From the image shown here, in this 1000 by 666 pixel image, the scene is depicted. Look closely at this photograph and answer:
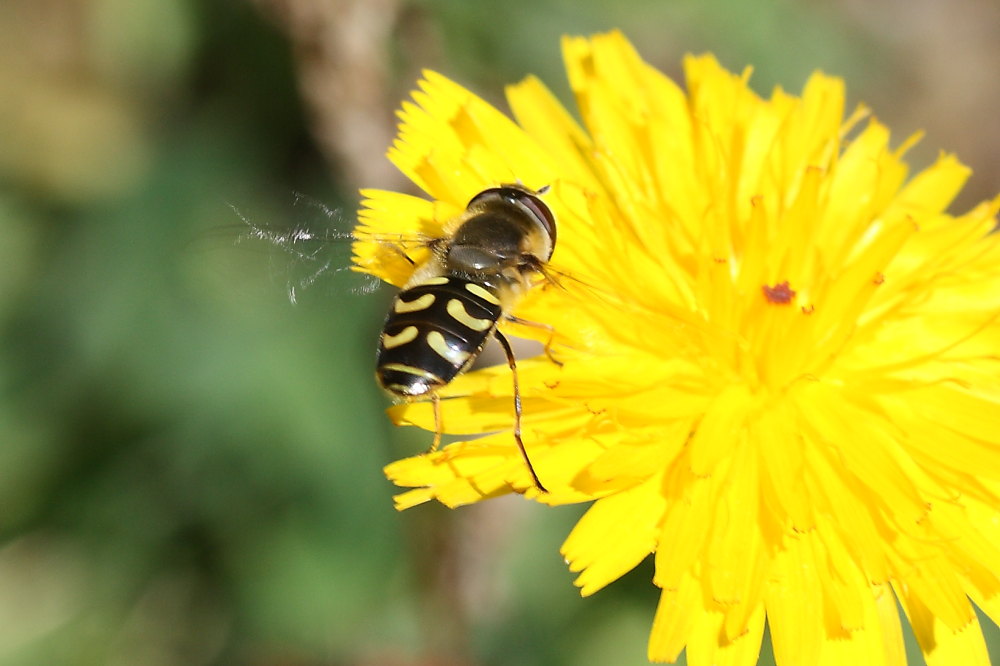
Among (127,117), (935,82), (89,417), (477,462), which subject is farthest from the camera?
(935,82)

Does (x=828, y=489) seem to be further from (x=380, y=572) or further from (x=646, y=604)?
(x=380, y=572)

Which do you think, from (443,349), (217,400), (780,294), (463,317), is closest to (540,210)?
(463,317)

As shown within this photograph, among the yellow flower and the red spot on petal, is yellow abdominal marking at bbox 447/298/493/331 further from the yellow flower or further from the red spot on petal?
the red spot on petal

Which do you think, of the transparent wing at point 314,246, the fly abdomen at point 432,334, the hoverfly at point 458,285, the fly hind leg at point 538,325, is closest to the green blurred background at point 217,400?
the transparent wing at point 314,246

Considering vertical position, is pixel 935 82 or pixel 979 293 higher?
pixel 935 82

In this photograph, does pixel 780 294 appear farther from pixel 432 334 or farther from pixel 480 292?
pixel 432 334

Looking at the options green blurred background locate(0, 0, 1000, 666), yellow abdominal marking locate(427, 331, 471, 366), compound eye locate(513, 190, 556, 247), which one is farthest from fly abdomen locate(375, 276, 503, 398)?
green blurred background locate(0, 0, 1000, 666)

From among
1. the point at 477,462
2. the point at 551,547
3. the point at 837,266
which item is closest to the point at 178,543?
the point at 551,547
